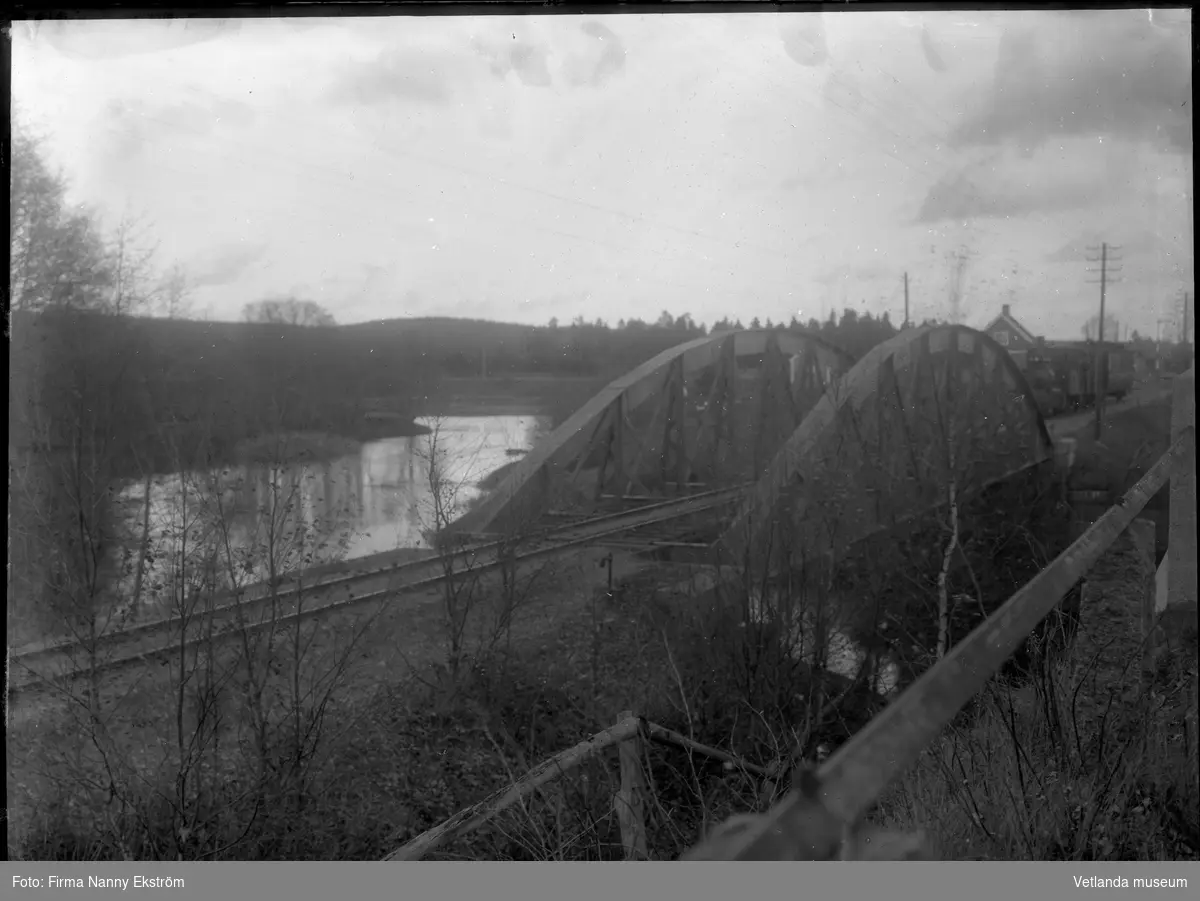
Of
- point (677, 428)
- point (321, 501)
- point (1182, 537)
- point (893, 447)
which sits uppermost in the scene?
point (677, 428)

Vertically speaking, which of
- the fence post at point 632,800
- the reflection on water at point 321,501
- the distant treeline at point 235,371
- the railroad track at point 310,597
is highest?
the distant treeline at point 235,371

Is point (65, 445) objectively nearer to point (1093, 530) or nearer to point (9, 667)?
point (9, 667)

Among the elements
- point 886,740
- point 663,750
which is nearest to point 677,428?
point 663,750

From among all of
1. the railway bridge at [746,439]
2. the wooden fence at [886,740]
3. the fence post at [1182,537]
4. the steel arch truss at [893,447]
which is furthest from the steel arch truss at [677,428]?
the fence post at [1182,537]

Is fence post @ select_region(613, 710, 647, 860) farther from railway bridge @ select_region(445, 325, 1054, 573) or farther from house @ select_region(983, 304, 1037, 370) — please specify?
house @ select_region(983, 304, 1037, 370)

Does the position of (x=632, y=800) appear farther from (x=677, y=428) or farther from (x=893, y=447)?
(x=893, y=447)

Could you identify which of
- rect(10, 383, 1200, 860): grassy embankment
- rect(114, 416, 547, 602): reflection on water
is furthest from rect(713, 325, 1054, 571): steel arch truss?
rect(114, 416, 547, 602): reflection on water

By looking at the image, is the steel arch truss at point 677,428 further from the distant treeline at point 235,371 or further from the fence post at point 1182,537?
the fence post at point 1182,537
